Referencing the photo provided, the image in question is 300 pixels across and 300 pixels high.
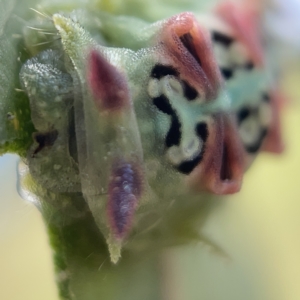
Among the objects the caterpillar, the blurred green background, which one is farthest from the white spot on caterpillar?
the blurred green background

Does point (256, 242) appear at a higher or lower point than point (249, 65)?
lower

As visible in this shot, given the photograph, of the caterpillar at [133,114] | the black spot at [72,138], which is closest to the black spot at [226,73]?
the caterpillar at [133,114]

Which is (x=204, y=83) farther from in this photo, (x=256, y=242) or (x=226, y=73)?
(x=256, y=242)

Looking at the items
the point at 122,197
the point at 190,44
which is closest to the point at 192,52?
the point at 190,44

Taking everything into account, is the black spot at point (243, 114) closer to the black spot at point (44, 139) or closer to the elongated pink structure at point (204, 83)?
the elongated pink structure at point (204, 83)

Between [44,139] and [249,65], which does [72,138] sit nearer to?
[44,139]

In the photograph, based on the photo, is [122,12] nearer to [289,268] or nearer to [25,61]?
[25,61]
